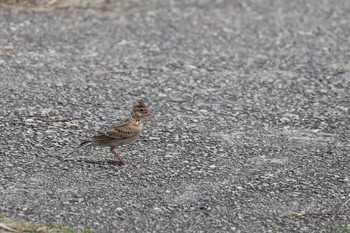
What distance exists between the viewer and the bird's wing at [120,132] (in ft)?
25.4

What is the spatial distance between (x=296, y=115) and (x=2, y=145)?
305cm

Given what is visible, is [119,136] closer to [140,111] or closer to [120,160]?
[120,160]

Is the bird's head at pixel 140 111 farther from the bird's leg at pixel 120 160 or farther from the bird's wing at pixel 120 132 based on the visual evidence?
the bird's leg at pixel 120 160

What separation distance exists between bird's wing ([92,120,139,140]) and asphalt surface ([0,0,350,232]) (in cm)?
22

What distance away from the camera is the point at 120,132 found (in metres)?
7.82

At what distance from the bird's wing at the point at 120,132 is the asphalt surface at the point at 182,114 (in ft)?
0.74

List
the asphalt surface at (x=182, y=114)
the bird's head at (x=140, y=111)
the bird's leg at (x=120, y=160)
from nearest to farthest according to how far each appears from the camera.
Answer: the asphalt surface at (x=182, y=114)
the bird's leg at (x=120, y=160)
the bird's head at (x=140, y=111)

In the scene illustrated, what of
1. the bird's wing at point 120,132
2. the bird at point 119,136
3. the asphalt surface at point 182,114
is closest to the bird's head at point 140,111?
the bird at point 119,136

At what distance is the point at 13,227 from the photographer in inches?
244

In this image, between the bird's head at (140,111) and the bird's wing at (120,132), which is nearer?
the bird's wing at (120,132)

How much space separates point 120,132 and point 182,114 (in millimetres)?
1667

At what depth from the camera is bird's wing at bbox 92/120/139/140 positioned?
7753 mm

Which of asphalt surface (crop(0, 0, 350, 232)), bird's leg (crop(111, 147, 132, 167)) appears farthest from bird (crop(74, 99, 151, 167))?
asphalt surface (crop(0, 0, 350, 232))

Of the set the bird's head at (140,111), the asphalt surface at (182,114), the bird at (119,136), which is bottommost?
the asphalt surface at (182,114)
